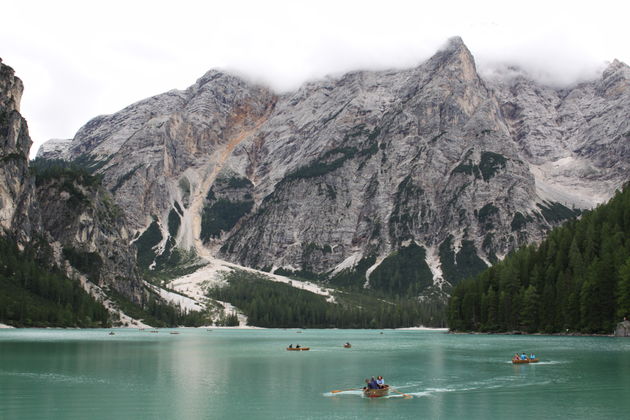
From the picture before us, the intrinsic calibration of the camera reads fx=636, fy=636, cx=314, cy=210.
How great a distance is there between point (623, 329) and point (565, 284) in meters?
17.5

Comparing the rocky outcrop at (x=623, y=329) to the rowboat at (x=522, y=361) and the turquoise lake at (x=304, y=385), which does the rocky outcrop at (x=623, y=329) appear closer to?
the turquoise lake at (x=304, y=385)

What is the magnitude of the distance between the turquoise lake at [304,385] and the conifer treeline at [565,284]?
29455mm

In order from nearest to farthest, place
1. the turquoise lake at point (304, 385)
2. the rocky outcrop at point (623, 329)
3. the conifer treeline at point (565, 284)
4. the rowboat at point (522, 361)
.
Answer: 1. the turquoise lake at point (304, 385)
2. the rowboat at point (522, 361)
3. the rocky outcrop at point (623, 329)
4. the conifer treeline at point (565, 284)

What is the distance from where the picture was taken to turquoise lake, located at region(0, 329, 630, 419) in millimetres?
48750

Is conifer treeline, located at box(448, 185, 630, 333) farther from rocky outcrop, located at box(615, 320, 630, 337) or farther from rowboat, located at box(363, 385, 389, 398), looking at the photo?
rowboat, located at box(363, 385, 389, 398)

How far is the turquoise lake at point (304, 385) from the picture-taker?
48750 millimetres

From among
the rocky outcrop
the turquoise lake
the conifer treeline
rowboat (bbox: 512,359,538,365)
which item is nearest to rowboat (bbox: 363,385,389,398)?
the turquoise lake

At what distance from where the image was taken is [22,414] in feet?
153

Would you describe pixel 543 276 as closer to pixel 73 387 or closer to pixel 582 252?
pixel 582 252

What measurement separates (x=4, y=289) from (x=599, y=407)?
6994 inches

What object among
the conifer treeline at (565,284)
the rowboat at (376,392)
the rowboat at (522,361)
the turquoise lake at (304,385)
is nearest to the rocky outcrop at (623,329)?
the conifer treeline at (565,284)

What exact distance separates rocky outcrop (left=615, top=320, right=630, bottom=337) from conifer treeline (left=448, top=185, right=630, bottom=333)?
1748mm

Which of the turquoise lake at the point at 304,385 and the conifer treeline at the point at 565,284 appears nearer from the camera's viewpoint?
the turquoise lake at the point at 304,385

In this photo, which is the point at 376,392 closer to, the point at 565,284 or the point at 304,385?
the point at 304,385
